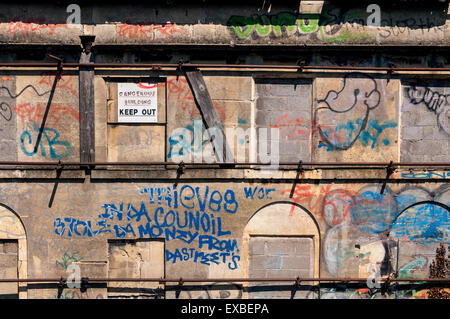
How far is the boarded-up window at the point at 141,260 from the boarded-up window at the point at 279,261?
1964 mm

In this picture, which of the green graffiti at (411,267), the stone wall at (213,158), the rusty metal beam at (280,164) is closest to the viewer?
the rusty metal beam at (280,164)

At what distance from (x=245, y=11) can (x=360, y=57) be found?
2553 millimetres

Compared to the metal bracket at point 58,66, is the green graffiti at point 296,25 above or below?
above

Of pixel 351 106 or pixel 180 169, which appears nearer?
pixel 180 169

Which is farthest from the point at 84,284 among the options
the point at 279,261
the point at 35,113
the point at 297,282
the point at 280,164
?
the point at 280,164

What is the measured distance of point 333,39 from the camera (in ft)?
28.2

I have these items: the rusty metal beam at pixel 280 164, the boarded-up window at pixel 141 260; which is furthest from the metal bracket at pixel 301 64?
the boarded-up window at pixel 141 260

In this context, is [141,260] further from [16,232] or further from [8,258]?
[8,258]

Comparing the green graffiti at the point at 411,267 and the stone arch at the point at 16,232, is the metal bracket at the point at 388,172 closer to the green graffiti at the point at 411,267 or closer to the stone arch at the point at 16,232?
the green graffiti at the point at 411,267

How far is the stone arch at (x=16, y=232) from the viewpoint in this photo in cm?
861

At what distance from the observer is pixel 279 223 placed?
8.69m

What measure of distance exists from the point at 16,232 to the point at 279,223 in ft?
17.8

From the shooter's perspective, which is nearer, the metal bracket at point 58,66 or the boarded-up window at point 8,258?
the metal bracket at point 58,66

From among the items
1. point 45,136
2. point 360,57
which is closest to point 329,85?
point 360,57
